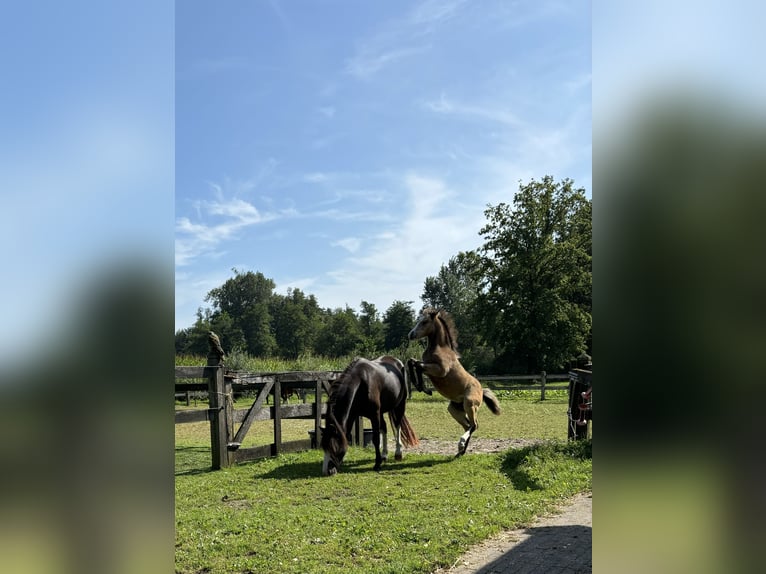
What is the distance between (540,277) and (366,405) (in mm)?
30148

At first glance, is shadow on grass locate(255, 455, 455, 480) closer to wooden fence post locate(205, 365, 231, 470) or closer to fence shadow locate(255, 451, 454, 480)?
fence shadow locate(255, 451, 454, 480)

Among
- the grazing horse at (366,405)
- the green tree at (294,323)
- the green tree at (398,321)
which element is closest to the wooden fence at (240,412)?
the grazing horse at (366,405)

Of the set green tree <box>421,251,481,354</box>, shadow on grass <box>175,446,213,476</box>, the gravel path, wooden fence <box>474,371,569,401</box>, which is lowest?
wooden fence <box>474,371,569,401</box>

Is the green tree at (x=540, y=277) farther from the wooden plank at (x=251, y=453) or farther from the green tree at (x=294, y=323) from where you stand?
the green tree at (x=294, y=323)

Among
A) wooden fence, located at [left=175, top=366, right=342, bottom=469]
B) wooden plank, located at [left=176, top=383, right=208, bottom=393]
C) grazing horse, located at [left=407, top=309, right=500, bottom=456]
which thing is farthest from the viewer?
wooden plank, located at [left=176, top=383, right=208, bottom=393]

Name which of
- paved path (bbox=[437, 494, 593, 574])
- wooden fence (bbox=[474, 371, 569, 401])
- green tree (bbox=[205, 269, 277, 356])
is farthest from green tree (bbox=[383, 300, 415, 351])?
paved path (bbox=[437, 494, 593, 574])

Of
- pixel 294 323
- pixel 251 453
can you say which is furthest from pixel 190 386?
pixel 294 323

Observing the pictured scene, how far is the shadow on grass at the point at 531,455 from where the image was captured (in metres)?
7.33

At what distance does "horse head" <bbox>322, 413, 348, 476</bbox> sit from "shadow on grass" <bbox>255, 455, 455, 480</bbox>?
0.18 m

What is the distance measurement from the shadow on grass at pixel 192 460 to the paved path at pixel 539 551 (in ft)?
17.2

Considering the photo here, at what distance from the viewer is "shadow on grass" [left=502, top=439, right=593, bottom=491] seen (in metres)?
7.33
